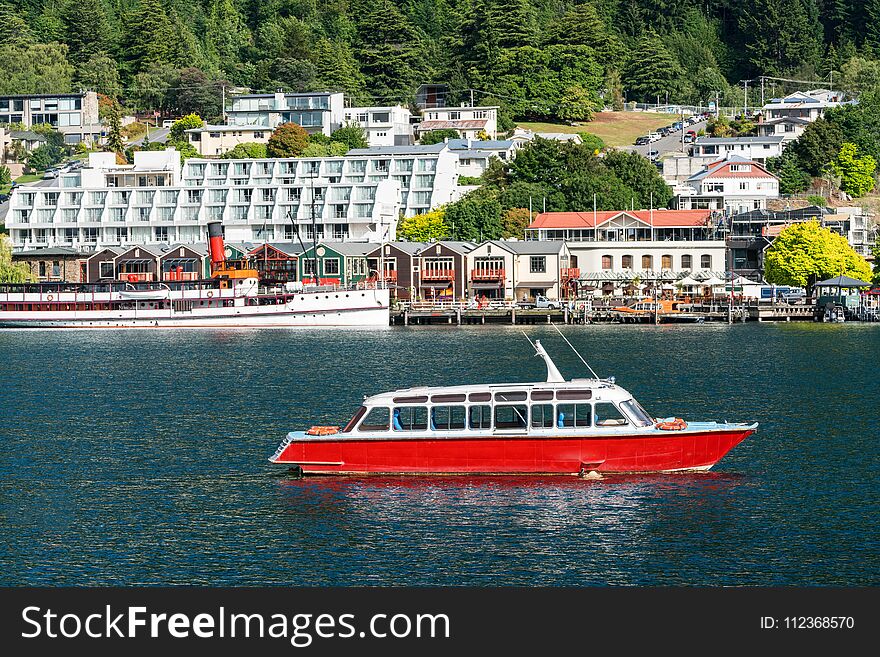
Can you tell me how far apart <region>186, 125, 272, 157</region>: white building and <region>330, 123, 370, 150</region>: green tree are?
8.85 m

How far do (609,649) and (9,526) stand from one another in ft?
61.1

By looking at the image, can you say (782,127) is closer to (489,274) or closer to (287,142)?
(287,142)

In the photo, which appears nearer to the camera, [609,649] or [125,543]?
[609,649]

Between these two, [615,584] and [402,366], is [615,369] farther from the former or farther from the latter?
[615,584]

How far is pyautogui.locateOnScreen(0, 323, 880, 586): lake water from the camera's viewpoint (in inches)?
1388

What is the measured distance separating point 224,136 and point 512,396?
15464cm

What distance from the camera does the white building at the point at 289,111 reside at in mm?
193375

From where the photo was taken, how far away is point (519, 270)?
14025cm

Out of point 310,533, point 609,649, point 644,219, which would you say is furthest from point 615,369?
point 644,219

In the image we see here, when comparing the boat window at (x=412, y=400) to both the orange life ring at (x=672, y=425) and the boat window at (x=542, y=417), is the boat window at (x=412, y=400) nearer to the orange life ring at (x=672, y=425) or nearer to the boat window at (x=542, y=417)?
the boat window at (x=542, y=417)

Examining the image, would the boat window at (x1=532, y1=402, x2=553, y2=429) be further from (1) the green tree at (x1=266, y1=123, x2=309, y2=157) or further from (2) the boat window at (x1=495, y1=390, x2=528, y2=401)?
(1) the green tree at (x1=266, y1=123, x2=309, y2=157)

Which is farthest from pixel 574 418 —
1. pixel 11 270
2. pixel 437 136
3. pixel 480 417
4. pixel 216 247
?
pixel 437 136

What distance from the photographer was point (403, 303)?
138 meters

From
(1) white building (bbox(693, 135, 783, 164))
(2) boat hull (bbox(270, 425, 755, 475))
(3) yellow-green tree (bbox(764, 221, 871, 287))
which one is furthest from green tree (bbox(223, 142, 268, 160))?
(2) boat hull (bbox(270, 425, 755, 475))
